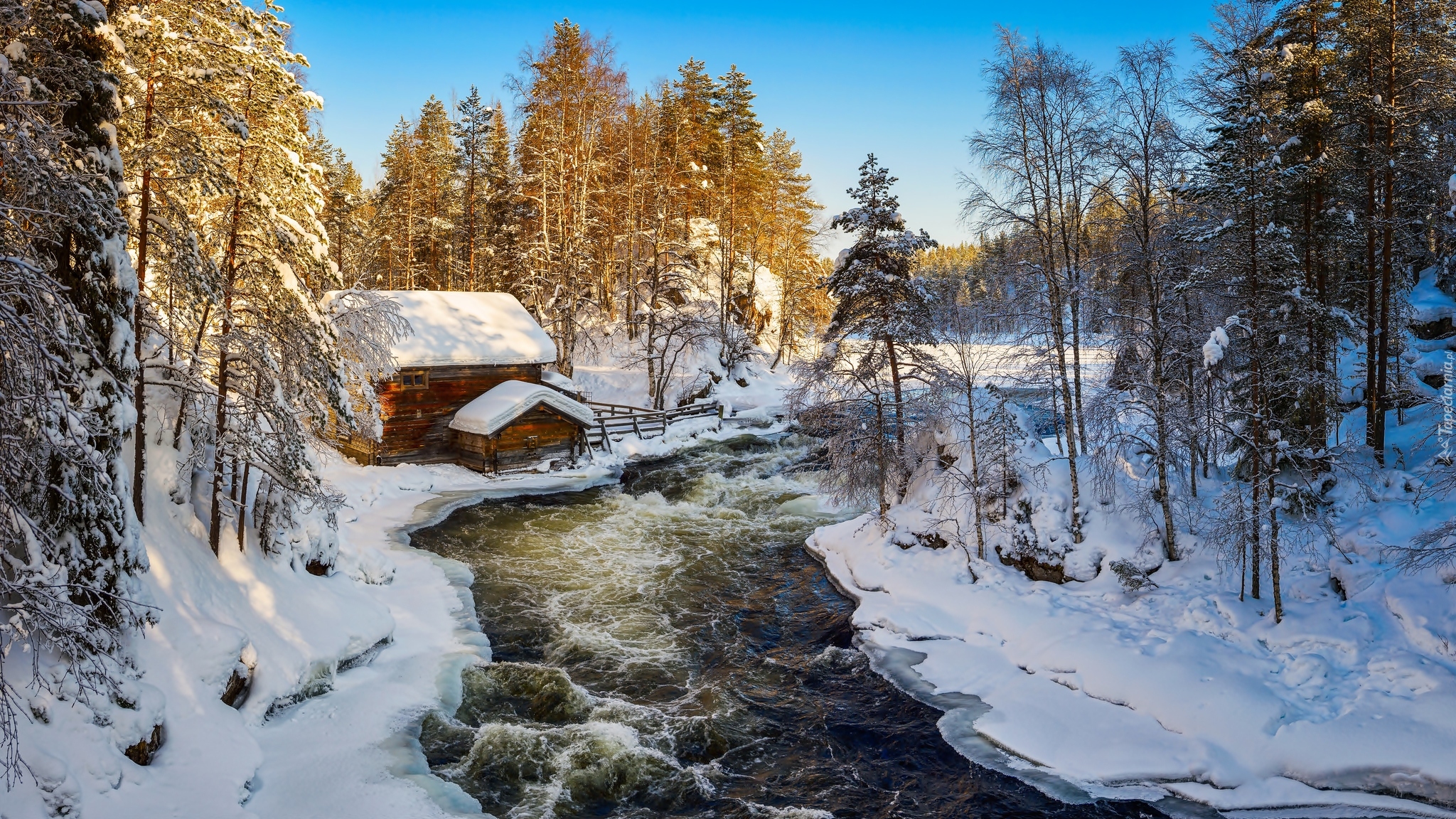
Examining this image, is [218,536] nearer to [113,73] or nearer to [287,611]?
[287,611]

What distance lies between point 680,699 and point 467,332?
68.3ft

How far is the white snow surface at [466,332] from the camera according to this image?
28.1m

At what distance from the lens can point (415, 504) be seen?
24.2m

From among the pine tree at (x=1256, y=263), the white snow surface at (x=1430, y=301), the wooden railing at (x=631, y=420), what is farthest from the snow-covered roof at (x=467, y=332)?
the white snow surface at (x=1430, y=301)

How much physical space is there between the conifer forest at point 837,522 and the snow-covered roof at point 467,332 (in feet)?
15.0

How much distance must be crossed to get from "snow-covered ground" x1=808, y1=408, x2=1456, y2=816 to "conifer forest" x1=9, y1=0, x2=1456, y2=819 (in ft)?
0.23

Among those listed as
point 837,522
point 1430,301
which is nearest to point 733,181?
point 837,522

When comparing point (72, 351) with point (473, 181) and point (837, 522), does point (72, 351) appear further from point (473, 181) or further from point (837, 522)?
point (473, 181)

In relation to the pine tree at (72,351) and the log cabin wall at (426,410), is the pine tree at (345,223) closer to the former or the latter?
the log cabin wall at (426,410)

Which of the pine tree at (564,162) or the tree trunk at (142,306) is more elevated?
the pine tree at (564,162)

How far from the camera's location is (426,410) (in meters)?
28.4

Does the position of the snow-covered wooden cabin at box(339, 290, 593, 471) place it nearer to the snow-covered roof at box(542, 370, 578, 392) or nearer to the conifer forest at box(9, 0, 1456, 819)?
the snow-covered roof at box(542, 370, 578, 392)

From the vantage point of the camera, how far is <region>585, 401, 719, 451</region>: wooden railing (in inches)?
1262

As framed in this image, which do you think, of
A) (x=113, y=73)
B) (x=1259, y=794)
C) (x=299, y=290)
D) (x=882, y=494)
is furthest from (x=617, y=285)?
(x=1259, y=794)
